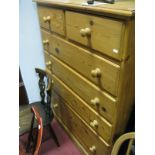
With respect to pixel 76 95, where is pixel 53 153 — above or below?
below

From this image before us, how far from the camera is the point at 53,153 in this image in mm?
1671

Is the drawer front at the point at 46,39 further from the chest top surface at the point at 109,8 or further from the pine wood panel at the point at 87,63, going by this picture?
the chest top surface at the point at 109,8

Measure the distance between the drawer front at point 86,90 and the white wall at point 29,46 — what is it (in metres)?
0.30

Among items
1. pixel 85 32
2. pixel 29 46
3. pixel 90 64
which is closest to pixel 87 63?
pixel 90 64

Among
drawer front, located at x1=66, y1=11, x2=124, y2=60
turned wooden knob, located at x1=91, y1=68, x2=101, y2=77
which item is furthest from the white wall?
turned wooden knob, located at x1=91, y1=68, x2=101, y2=77

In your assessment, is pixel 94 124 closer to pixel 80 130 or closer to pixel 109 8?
pixel 80 130

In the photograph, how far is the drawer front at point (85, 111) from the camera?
1.14 metres

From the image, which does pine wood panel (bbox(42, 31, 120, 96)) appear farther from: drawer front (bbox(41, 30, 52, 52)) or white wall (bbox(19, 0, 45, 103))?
white wall (bbox(19, 0, 45, 103))

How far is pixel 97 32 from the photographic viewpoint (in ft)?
3.01

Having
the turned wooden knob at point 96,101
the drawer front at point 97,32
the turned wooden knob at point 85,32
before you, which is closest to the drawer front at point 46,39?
the drawer front at point 97,32
